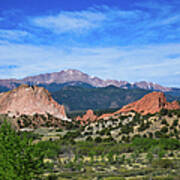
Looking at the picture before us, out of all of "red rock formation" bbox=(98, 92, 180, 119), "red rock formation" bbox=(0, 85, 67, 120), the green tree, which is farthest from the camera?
"red rock formation" bbox=(0, 85, 67, 120)

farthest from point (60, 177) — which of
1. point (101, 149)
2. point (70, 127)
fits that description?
point (70, 127)

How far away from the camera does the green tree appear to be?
3466cm

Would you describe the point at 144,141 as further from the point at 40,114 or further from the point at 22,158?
the point at 40,114

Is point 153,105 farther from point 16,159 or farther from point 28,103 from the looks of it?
point 16,159

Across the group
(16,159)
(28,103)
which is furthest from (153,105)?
(16,159)

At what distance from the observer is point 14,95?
6880 inches

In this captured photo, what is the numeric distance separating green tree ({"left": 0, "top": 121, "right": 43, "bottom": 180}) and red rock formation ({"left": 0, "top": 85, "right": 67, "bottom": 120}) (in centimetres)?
13138

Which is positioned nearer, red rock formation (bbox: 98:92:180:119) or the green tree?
the green tree

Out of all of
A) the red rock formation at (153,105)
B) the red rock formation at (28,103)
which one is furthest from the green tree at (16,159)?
the red rock formation at (28,103)

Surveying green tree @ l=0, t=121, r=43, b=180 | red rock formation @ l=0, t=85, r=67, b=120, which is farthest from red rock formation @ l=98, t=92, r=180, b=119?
green tree @ l=0, t=121, r=43, b=180

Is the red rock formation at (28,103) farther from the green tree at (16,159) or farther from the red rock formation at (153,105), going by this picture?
the green tree at (16,159)

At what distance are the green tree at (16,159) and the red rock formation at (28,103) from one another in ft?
431

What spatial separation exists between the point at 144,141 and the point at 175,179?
42185 mm

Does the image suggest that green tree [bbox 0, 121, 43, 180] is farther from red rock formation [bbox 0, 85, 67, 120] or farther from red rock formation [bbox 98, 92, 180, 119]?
red rock formation [bbox 0, 85, 67, 120]
